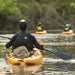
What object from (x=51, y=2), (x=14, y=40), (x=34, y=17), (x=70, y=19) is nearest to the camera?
(x=14, y=40)

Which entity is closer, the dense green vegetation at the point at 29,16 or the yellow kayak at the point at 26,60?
the yellow kayak at the point at 26,60

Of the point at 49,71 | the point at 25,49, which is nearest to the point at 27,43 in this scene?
the point at 25,49

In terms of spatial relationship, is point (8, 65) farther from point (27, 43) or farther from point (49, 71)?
point (49, 71)

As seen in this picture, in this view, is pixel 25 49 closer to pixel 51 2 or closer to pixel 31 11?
pixel 31 11

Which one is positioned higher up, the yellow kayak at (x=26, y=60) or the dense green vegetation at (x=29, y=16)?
the yellow kayak at (x=26, y=60)

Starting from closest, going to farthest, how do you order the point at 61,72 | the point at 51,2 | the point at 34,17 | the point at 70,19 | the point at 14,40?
the point at 61,72, the point at 14,40, the point at 34,17, the point at 70,19, the point at 51,2

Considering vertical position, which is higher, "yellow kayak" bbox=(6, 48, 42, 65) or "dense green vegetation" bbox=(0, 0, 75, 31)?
"yellow kayak" bbox=(6, 48, 42, 65)

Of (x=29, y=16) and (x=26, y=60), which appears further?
(x=29, y=16)

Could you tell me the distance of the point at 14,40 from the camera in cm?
1355

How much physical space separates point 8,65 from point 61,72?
2.52 m

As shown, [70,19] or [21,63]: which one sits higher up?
[21,63]

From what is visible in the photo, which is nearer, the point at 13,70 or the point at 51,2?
the point at 13,70

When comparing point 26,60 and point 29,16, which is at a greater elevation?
point 26,60

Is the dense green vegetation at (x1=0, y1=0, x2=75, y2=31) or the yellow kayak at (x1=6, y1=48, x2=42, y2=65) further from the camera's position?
the dense green vegetation at (x1=0, y1=0, x2=75, y2=31)
